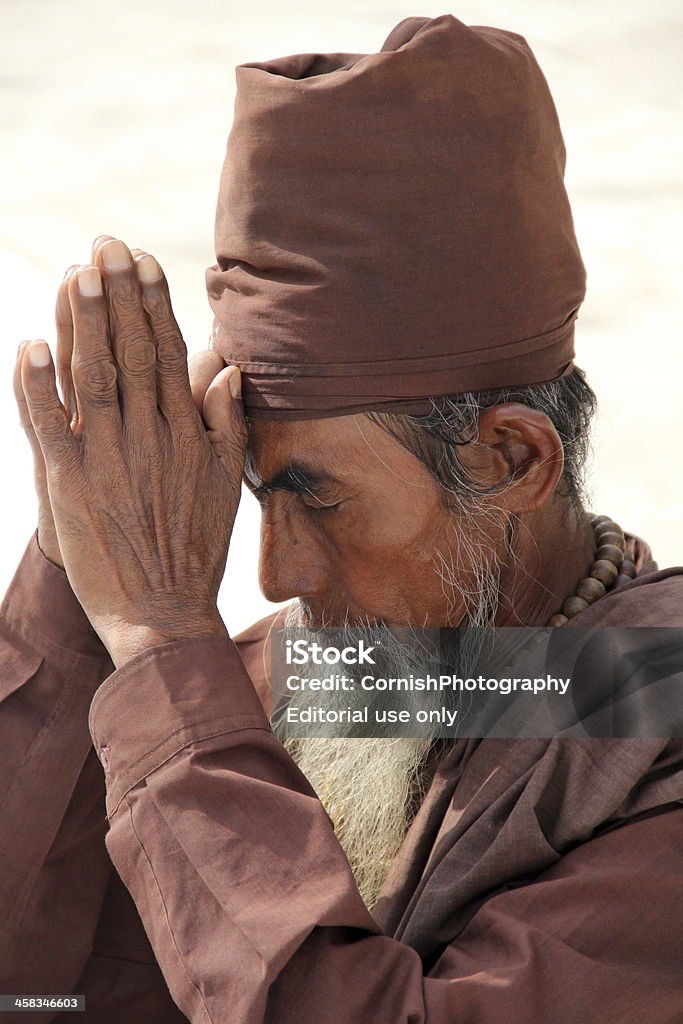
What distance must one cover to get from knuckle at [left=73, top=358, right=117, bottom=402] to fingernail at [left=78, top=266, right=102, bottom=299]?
91mm

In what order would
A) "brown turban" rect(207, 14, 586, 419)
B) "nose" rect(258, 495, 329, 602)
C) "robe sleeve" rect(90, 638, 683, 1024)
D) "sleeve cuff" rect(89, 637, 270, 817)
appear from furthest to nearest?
"nose" rect(258, 495, 329, 602), "brown turban" rect(207, 14, 586, 419), "sleeve cuff" rect(89, 637, 270, 817), "robe sleeve" rect(90, 638, 683, 1024)

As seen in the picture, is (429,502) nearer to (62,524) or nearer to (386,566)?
(386,566)

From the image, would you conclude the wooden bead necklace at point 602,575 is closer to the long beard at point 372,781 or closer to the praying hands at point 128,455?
the long beard at point 372,781

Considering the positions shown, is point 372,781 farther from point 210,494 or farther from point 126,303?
point 126,303

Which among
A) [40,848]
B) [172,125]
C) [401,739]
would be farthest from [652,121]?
[40,848]

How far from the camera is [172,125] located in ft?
24.8

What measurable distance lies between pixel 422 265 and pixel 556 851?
2.70 ft

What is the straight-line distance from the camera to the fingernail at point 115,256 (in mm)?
1828

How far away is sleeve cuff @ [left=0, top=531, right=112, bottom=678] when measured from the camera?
2113 mm

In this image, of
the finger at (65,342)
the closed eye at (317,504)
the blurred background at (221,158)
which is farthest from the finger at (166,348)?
the blurred background at (221,158)

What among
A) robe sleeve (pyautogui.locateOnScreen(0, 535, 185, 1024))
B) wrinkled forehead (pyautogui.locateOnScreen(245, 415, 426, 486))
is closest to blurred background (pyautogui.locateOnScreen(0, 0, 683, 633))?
robe sleeve (pyautogui.locateOnScreen(0, 535, 185, 1024))

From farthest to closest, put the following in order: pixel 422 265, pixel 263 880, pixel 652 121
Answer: pixel 652 121 → pixel 422 265 → pixel 263 880

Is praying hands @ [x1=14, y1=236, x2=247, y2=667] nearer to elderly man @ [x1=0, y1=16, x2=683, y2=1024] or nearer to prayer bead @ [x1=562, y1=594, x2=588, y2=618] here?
elderly man @ [x1=0, y1=16, x2=683, y2=1024]

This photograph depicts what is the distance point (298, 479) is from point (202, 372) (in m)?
0.22
